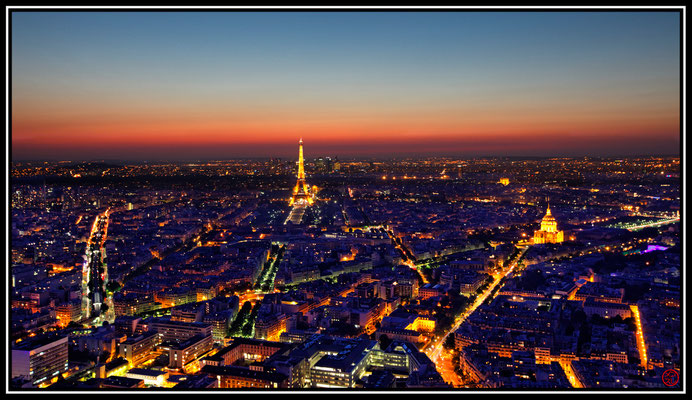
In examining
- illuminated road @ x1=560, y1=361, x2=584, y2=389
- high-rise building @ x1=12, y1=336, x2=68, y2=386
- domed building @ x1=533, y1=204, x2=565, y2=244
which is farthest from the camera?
domed building @ x1=533, y1=204, x2=565, y2=244

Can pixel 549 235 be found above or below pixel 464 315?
above

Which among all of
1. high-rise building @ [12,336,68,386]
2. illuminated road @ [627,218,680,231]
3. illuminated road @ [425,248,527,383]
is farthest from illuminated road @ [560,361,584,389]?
illuminated road @ [627,218,680,231]

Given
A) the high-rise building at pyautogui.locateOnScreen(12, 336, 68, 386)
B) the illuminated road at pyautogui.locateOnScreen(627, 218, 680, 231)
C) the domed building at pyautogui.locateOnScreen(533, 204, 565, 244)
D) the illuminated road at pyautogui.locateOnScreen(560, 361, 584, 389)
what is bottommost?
the illuminated road at pyautogui.locateOnScreen(560, 361, 584, 389)

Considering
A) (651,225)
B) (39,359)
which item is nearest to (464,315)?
(39,359)

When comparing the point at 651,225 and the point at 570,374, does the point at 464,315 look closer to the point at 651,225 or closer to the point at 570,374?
the point at 570,374

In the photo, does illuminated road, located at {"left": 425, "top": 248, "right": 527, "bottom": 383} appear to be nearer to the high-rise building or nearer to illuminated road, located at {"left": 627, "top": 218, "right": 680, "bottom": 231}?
the high-rise building

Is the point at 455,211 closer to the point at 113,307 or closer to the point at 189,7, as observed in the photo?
the point at 113,307

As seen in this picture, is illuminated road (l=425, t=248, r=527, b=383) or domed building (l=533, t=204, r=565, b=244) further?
domed building (l=533, t=204, r=565, b=244)

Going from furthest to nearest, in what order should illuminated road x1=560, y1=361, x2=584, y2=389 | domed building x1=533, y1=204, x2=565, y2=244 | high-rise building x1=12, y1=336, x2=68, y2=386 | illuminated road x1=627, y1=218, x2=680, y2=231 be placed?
domed building x1=533, y1=204, x2=565, y2=244
illuminated road x1=627, y1=218, x2=680, y2=231
high-rise building x1=12, y1=336, x2=68, y2=386
illuminated road x1=560, y1=361, x2=584, y2=389

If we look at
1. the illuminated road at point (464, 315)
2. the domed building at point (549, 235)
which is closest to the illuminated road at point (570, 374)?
the illuminated road at point (464, 315)

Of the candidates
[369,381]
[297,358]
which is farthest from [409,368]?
[297,358]

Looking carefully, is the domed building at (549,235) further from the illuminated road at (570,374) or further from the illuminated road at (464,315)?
the illuminated road at (570,374)
